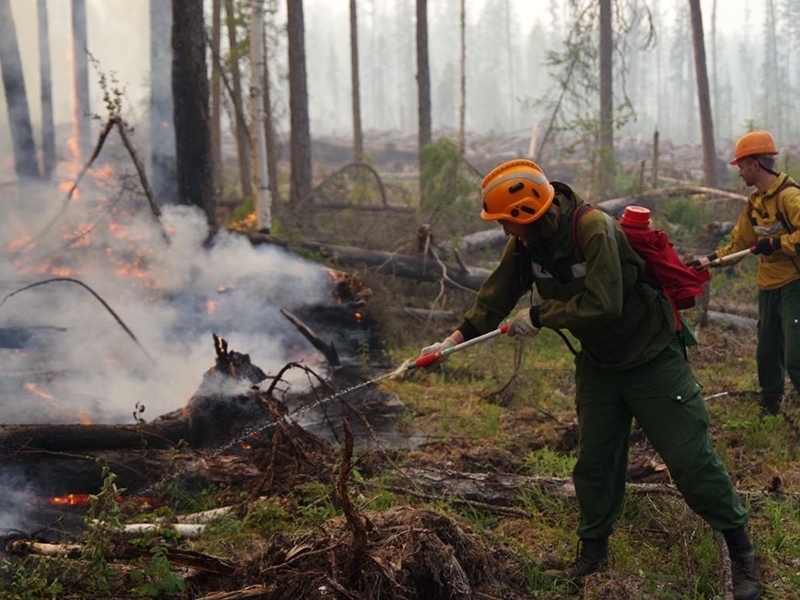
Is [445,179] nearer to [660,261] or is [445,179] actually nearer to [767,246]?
[767,246]

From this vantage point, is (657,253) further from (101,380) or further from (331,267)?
(331,267)

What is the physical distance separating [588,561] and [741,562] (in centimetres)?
75

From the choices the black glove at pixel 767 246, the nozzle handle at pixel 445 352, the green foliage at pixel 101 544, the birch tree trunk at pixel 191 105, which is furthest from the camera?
the birch tree trunk at pixel 191 105

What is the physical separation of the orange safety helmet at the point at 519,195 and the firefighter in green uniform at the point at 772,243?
244 centimetres

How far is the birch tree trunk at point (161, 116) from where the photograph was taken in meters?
11.3

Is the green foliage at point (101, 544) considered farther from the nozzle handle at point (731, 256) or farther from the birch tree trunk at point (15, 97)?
the birch tree trunk at point (15, 97)

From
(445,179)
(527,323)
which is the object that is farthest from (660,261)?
(445,179)

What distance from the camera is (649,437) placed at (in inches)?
150

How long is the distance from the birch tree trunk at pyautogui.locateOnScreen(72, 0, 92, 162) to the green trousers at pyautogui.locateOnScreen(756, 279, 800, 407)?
16.1 metres

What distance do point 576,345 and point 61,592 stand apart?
6551 mm

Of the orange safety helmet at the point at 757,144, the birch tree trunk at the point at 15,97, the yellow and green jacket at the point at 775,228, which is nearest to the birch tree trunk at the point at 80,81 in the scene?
the birch tree trunk at the point at 15,97

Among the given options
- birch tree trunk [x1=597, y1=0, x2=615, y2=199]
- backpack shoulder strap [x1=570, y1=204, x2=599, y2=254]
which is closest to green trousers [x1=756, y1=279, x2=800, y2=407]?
backpack shoulder strap [x1=570, y1=204, x2=599, y2=254]

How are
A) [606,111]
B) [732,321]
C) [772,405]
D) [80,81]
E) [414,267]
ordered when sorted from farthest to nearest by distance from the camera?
[80,81] < [606,111] < [414,267] < [732,321] < [772,405]

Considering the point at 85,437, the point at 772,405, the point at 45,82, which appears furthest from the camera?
the point at 45,82
